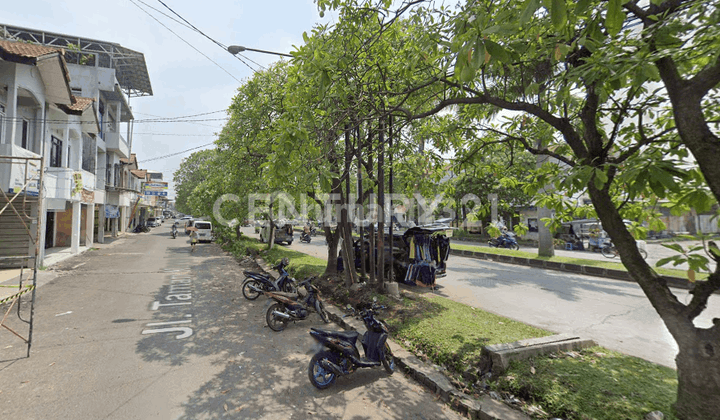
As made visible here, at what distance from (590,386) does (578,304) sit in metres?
5.21

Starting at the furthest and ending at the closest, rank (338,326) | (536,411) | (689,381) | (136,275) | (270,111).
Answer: (136,275), (270,111), (338,326), (536,411), (689,381)

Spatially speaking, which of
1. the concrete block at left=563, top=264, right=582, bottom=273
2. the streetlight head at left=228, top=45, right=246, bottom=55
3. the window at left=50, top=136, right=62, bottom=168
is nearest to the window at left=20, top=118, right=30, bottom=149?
the window at left=50, top=136, right=62, bottom=168

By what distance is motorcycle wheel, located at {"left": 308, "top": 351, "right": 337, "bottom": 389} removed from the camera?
4117mm

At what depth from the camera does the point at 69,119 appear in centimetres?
1473

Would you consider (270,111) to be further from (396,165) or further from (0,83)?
(0,83)

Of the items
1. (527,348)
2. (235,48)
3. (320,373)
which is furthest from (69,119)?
(527,348)

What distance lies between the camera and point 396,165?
8.75m

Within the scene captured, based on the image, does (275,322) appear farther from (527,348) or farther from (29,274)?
(29,274)

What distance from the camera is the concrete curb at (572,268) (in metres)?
10.4

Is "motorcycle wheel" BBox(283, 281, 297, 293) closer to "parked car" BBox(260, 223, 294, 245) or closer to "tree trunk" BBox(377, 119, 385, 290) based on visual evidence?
"tree trunk" BBox(377, 119, 385, 290)

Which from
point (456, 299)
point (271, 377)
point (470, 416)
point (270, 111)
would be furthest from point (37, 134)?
point (470, 416)

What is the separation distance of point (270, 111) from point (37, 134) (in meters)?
9.79

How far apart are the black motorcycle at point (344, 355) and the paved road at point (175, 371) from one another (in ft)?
0.57

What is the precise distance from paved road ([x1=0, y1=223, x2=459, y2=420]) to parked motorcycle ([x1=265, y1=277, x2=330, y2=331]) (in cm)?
18
